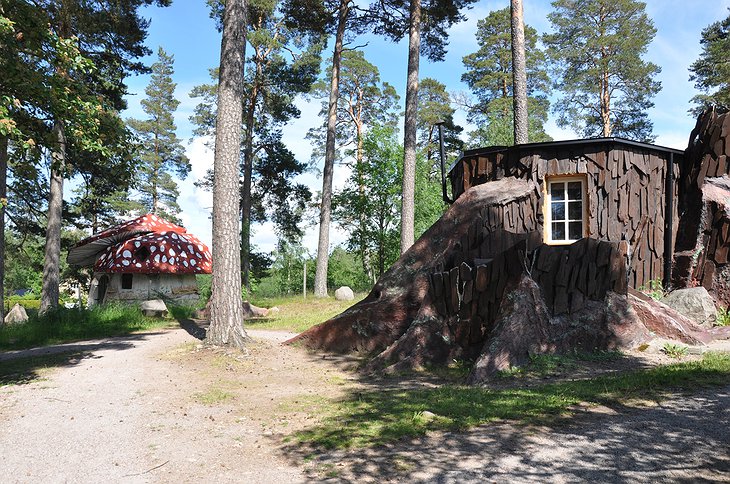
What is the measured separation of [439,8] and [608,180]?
463 inches

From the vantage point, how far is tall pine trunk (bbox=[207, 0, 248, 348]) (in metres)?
9.45

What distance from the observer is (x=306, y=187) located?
28.5m

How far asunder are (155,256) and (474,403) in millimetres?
18592

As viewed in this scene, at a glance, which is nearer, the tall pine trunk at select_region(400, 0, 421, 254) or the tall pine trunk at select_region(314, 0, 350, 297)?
the tall pine trunk at select_region(400, 0, 421, 254)

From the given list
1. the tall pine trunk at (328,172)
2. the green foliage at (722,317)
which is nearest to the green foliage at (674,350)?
the green foliage at (722,317)

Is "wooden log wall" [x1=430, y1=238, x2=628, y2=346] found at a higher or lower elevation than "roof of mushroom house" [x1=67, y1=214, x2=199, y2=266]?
lower

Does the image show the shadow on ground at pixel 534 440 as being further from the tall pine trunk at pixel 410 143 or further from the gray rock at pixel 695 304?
the tall pine trunk at pixel 410 143

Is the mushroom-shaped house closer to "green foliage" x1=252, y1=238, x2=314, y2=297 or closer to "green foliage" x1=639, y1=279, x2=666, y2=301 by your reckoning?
"green foliage" x1=252, y1=238, x2=314, y2=297

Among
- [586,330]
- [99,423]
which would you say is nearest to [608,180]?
Result: [586,330]

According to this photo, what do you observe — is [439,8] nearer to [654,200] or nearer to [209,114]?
[654,200]

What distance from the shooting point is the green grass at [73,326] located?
12117mm

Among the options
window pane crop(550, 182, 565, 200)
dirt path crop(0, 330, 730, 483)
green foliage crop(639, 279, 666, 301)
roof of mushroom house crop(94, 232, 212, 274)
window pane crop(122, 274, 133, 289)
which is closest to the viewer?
dirt path crop(0, 330, 730, 483)

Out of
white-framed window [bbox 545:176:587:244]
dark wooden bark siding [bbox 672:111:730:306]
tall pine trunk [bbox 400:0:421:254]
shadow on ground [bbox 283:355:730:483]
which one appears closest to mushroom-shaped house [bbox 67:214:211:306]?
tall pine trunk [bbox 400:0:421:254]

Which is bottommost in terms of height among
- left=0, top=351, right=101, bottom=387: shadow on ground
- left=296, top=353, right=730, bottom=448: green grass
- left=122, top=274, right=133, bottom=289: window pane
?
left=0, top=351, right=101, bottom=387: shadow on ground
